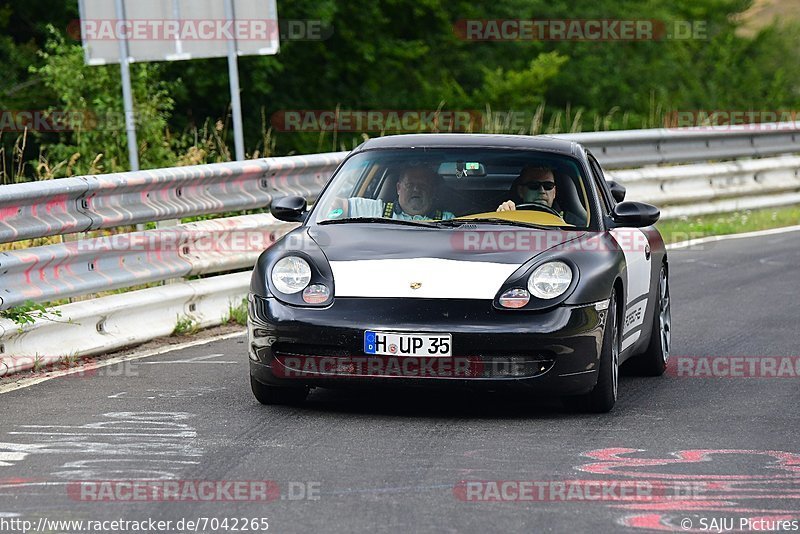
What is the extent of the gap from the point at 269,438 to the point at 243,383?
1.67m

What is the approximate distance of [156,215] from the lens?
10.7 m

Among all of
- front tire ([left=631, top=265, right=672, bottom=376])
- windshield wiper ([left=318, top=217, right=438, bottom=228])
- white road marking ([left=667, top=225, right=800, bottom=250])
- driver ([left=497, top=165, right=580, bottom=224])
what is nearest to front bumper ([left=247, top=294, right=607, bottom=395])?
windshield wiper ([left=318, top=217, right=438, bottom=228])

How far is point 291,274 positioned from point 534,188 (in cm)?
158

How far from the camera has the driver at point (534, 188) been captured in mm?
8711

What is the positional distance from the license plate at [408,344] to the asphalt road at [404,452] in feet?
1.13

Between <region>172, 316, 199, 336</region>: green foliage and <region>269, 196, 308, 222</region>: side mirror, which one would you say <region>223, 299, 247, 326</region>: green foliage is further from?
<region>269, 196, 308, 222</region>: side mirror

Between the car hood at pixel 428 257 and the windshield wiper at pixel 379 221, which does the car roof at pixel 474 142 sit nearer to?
the windshield wiper at pixel 379 221

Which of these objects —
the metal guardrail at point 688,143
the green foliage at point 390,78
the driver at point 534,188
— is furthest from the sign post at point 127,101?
the driver at point 534,188

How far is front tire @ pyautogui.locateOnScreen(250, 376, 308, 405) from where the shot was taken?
8.04 metres

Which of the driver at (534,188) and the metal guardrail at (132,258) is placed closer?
the driver at (534,188)

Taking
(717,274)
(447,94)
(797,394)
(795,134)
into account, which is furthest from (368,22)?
(797,394)

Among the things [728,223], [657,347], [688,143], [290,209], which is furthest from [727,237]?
[290,209]

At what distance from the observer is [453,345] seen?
750cm

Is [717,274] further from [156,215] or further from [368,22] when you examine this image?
[368,22]
